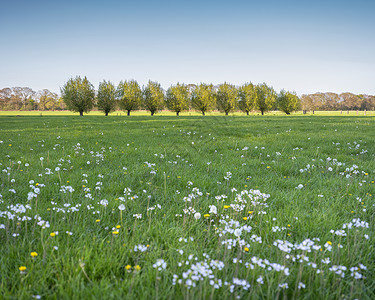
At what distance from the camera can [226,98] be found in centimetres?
7806

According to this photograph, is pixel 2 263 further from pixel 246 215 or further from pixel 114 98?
pixel 114 98

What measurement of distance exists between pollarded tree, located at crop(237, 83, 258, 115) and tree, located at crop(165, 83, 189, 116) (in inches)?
775

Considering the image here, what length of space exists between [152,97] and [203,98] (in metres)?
17.0

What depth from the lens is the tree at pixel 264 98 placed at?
259ft

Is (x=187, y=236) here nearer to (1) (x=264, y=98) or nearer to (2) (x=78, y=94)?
(2) (x=78, y=94)

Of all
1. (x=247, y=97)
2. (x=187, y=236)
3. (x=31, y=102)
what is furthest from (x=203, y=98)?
(x=31, y=102)

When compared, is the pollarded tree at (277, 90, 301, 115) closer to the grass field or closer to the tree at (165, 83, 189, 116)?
the tree at (165, 83, 189, 116)

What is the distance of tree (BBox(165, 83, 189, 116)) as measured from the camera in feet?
241

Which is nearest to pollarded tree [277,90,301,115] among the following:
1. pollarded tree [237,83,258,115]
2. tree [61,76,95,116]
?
pollarded tree [237,83,258,115]

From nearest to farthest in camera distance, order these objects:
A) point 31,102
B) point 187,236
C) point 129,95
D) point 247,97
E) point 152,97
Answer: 1. point 187,236
2. point 129,95
3. point 152,97
4. point 247,97
5. point 31,102

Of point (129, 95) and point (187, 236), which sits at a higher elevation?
point (129, 95)

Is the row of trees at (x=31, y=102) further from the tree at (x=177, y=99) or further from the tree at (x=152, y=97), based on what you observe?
the tree at (x=177, y=99)

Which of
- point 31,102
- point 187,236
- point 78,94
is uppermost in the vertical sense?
point 31,102

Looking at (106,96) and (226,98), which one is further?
(226,98)
